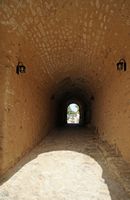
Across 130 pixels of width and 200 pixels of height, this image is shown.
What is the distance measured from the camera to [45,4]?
422 centimetres

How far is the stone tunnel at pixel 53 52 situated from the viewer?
169 inches

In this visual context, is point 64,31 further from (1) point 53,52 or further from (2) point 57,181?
(2) point 57,181

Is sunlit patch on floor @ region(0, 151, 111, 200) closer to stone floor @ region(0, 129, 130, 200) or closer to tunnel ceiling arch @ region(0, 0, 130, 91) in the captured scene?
stone floor @ region(0, 129, 130, 200)

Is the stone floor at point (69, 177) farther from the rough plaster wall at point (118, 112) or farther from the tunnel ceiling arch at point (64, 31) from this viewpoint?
the tunnel ceiling arch at point (64, 31)

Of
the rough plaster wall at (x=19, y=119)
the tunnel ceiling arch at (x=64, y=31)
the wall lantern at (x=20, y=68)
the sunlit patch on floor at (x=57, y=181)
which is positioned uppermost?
the tunnel ceiling arch at (x=64, y=31)

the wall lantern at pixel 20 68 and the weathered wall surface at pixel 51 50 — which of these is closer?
the weathered wall surface at pixel 51 50

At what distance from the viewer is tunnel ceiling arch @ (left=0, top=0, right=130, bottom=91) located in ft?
13.9

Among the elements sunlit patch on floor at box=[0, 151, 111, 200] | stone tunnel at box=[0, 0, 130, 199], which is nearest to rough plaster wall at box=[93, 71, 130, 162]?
stone tunnel at box=[0, 0, 130, 199]

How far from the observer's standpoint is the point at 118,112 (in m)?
5.25

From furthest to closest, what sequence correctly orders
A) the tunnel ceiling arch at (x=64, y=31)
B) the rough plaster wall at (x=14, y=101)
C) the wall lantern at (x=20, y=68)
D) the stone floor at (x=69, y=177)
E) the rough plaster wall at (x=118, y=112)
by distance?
1. the wall lantern at (x=20, y=68)
2. the rough plaster wall at (x=118, y=112)
3. the rough plaster wall at (x=14, y=101)
4. the tunnel ceiling arch at (x=64, y=31)
5. the stone floor at (x=69, y=177)

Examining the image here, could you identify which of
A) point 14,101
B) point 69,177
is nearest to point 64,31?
point 14,101

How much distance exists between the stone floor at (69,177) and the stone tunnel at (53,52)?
0.92ft

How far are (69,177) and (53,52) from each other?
315 cm

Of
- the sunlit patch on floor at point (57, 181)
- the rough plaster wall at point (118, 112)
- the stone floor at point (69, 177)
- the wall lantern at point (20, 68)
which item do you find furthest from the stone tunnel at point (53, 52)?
the sunlit patch on floor at point (57, 181)
